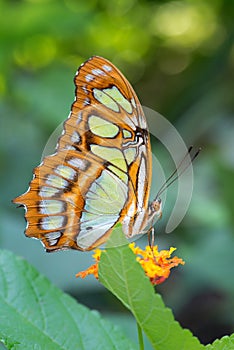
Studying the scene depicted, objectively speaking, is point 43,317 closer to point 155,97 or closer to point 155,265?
point 155,265

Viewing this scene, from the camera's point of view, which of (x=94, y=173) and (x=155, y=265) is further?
(x=94, y=173)

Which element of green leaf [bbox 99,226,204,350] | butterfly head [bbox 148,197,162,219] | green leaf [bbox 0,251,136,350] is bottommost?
green leaf [bbox 0,251,136,350]

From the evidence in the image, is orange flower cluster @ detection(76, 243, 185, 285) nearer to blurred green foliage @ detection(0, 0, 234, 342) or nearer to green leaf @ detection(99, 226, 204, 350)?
green leaf @ detection(99, 226, 204, 350)

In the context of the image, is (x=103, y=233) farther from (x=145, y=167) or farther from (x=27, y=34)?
(x=27, y=34)

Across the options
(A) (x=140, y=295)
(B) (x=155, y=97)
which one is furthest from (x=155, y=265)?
(B) (x=155, y=97)

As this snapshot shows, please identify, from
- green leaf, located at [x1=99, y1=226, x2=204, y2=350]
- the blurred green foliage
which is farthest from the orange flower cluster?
the blurred green foliage

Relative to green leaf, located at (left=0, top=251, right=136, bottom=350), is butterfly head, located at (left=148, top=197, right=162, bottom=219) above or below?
above

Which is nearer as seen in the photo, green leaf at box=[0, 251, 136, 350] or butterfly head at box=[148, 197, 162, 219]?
green leaf at box=[0, 251, 136, 350]
